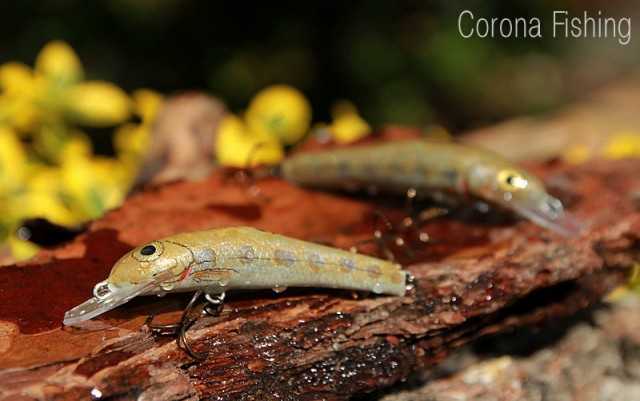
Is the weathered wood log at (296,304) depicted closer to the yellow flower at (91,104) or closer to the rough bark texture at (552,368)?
the rough bark texture at (552,368)

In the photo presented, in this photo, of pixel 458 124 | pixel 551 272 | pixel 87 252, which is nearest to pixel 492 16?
pixel 458 124

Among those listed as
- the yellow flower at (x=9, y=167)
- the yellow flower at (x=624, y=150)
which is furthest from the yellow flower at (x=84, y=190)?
the yellow flower at (x=624, y=150)

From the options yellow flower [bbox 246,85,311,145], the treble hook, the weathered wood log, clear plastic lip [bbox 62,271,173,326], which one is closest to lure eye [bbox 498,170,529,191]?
the weathered wood log

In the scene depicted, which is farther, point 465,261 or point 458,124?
point 458,124

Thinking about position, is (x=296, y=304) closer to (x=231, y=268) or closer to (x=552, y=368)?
(x=231, y=268)

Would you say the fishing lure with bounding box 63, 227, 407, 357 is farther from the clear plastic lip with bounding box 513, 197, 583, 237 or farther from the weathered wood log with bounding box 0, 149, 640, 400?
the clear plastic lip with bounding box 513, 197, 583, 237

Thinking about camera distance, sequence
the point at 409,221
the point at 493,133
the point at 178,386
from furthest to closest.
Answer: the point at 493,133 < the point at 409,221 < the point at 178,386

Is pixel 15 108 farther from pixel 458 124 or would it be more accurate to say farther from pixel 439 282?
pixel 458 124
